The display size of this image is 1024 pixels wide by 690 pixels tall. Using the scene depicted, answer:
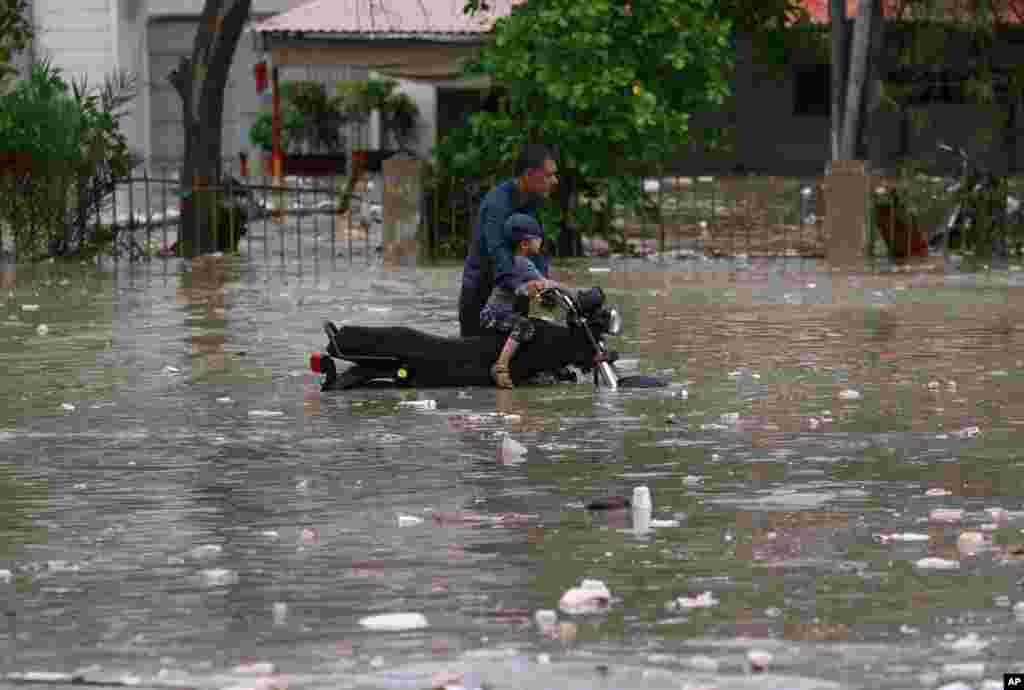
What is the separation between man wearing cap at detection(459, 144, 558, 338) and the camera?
46.9 feet

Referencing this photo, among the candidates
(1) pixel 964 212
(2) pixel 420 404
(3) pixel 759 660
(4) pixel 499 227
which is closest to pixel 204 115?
(1) pixel 964 212

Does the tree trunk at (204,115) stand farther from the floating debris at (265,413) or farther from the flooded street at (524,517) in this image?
the floating debris at (265,413)

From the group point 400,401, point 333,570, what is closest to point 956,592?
point 333,570

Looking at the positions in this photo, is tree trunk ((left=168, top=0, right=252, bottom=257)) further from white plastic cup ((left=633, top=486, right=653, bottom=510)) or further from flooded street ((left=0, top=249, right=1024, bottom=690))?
white plastic cup ((left=633, top=486, right=653, bottom=510))

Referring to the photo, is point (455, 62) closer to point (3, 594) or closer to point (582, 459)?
point (582, 459)

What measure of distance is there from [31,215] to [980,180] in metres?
10.2

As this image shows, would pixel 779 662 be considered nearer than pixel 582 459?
Yes

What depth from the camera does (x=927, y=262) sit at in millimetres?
26109

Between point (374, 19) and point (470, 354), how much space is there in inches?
680

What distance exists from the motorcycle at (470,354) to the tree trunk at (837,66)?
18232mm

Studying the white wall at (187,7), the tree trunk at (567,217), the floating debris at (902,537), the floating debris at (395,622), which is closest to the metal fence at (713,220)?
the tree trunk at (567,217)

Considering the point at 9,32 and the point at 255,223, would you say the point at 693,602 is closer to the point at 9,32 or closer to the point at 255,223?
the point at 9,32

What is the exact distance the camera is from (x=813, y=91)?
4572 centimetres

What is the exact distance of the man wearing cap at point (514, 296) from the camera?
563 inches
